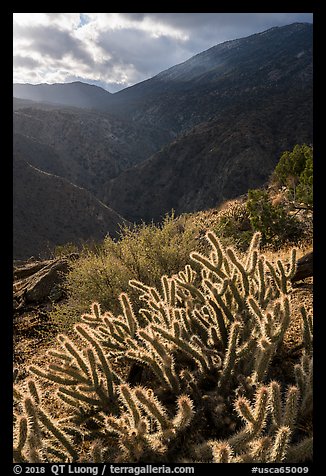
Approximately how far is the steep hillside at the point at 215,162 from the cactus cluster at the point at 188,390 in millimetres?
57084

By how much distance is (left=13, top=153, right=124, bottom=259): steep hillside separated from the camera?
50.9 meters

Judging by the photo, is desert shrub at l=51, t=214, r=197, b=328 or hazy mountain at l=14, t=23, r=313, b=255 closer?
desert shrub at l=51, t=214, r=197, b=328

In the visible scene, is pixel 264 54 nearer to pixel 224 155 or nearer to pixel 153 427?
pixel 224 155

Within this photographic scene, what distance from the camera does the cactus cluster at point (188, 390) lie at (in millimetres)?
2768

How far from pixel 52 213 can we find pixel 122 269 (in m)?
50.2

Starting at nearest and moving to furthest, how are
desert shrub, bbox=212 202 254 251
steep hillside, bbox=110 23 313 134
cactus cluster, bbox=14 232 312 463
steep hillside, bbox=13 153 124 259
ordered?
cactus cluster, bbox=14 232 312 463 < desert shrub, bbox=212 202 254 251 < steep hillside, bbox=13 153 124 259 < steep hillside, bbox=110 23 313 134

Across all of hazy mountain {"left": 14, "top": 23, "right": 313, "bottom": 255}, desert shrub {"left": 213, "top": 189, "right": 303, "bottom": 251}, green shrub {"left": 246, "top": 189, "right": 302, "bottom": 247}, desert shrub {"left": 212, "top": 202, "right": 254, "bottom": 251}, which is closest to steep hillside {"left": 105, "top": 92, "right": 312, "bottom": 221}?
hazy mountain {"left": 14, "top": 23, "right": 313, "bottom": 255}

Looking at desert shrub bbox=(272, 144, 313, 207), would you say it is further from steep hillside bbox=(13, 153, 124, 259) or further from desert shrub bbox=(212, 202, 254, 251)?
steep hillside bbox=(13, 153, 124, 259)

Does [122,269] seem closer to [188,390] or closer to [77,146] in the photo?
[188,390]

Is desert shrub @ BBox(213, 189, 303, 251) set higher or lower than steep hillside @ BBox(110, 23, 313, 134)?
lower

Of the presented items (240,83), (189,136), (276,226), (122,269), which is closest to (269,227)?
(276,226)

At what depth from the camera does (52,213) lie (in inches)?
2197

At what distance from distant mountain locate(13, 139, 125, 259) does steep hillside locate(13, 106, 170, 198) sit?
2350cm

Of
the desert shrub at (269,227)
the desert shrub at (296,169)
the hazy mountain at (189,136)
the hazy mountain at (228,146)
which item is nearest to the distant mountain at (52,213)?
the hazy mountain at (189,136)
